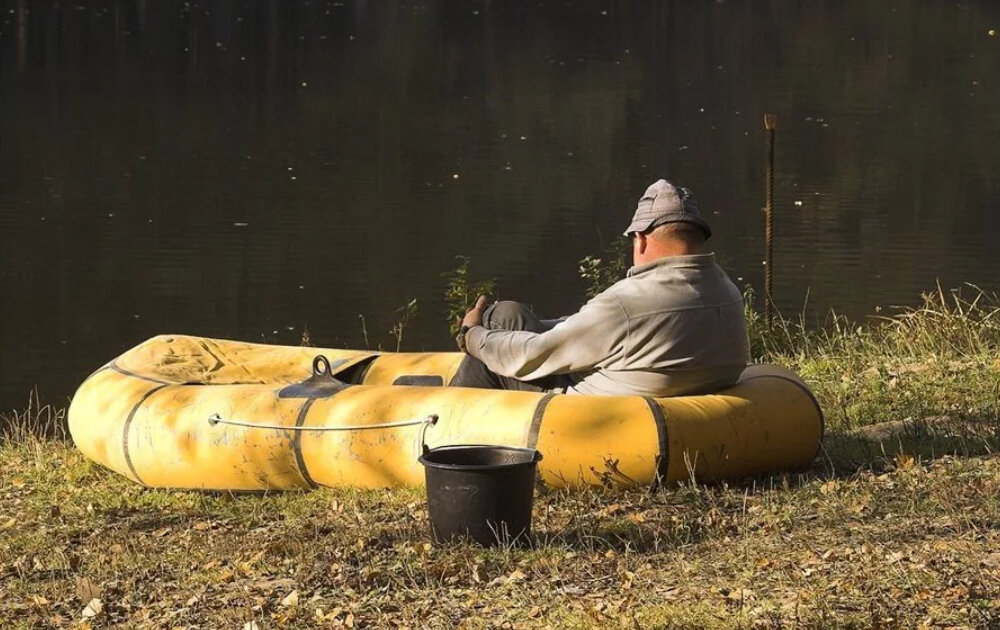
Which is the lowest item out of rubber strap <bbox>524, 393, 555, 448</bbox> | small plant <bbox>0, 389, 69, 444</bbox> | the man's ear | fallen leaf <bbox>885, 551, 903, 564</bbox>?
small plant <bbox>0, 389, 69, 444</bbox>

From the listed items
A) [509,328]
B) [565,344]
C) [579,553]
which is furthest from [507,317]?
[579,553]

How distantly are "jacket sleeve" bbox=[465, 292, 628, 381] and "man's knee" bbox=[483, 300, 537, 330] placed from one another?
0.31ft

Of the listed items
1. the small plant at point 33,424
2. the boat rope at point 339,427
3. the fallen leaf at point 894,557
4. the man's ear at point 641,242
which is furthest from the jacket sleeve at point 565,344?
the small plant at point 33,424

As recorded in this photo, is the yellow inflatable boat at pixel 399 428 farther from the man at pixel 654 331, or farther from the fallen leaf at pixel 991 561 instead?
the fallen leaf at pixel 991 561

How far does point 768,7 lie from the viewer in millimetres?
42688

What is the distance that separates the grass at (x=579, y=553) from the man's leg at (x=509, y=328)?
1.76 feet

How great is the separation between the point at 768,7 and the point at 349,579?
3950 cm

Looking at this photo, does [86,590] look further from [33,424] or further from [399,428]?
[33,424]

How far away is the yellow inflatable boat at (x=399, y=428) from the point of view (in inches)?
230

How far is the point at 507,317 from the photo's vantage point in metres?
6.25

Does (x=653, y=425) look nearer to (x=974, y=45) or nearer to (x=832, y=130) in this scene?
(x=832, y=130)

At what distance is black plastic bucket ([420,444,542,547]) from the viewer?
511 centimetres

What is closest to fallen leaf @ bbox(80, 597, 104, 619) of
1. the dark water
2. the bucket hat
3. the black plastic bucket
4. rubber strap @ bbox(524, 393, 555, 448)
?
the black plastic bucket

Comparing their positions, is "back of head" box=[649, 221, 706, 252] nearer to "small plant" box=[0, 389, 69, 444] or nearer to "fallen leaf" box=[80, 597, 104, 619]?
"fallen leaf" box=[80, 597, 104, 619]
